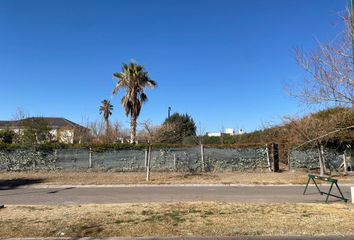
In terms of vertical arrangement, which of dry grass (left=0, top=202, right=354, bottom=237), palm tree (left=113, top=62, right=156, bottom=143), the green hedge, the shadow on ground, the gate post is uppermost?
palm tree (left=113, top=62, right=156, bottom=143)

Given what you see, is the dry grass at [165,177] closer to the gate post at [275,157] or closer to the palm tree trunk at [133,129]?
the gate post at [275,157]

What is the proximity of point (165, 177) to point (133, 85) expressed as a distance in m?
15.1

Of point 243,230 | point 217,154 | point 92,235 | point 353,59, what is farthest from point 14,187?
point 353,59

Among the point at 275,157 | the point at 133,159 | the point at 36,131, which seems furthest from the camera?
the point at 36,131

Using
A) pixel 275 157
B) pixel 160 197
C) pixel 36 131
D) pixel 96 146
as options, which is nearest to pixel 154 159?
pixel 96 146

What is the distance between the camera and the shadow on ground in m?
20.1

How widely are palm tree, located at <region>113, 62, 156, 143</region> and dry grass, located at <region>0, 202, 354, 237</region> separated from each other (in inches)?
994

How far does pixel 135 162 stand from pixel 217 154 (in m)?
5.18

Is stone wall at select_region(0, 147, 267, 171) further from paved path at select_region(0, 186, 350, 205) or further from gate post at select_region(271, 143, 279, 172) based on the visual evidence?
paved path at select_region(0, 186, 350, 205)

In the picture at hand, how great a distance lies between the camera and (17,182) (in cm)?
2138

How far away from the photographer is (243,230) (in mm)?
7539

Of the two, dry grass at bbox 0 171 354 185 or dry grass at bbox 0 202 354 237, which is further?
dry grass at bbox 0 171 354 185

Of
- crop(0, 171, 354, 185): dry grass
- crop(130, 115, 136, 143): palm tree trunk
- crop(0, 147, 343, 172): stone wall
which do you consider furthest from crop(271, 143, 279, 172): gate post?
crop(130, 115, 136, 143): palm tree trunk

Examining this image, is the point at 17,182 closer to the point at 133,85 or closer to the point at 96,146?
the point at 96,146
